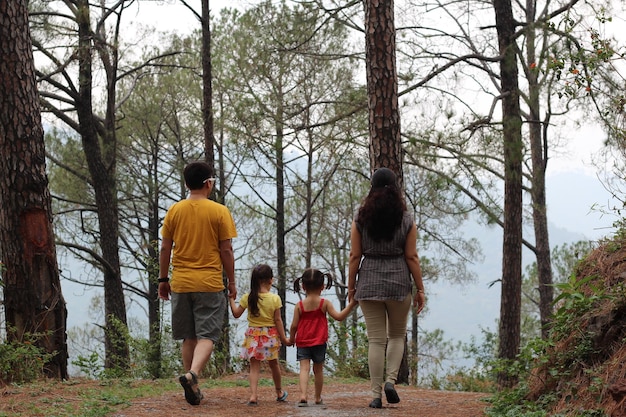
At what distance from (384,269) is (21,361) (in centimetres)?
387

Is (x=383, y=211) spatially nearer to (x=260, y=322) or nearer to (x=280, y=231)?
(x=260, y=322)

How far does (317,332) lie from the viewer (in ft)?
22.0

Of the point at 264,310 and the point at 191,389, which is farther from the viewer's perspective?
the point at 264,310

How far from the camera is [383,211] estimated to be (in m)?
6.22

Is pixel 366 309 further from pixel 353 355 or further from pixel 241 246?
pixel 241 246

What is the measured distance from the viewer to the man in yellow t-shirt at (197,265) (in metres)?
6.36

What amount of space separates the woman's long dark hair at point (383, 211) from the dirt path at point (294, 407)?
144 cm

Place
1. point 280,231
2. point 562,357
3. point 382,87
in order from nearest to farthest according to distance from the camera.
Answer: point 562,357, point 382,87, point 280,231

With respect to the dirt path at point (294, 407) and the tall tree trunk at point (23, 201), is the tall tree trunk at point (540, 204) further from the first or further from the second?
the tall tree trunk at point (23, 201)

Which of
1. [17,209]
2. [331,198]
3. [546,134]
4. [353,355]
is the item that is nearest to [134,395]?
[17,209]

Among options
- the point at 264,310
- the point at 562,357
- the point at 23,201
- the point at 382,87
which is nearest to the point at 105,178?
the point at 23,201

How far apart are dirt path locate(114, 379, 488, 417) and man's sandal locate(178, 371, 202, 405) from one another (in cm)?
6

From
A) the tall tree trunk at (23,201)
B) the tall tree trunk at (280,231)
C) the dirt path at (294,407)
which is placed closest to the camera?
the dirt path at (294,407)

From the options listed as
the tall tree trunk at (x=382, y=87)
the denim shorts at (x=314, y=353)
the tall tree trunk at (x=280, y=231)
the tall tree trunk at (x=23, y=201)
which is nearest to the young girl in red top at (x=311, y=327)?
the denim shorts at (x=314, y=353)
